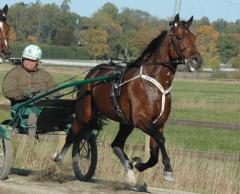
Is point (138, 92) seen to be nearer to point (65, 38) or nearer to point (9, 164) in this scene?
point (9, 164)

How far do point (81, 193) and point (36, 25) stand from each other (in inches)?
4797

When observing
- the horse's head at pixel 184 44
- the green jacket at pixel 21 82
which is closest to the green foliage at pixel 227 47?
the green jacket at pixel 21 82

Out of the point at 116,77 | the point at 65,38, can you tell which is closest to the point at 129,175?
the point at 116,77

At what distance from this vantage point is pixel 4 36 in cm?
816

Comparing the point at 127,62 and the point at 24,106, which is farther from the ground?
the point at 127,62

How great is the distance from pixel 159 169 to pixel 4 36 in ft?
9.92

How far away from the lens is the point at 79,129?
8.40 metres

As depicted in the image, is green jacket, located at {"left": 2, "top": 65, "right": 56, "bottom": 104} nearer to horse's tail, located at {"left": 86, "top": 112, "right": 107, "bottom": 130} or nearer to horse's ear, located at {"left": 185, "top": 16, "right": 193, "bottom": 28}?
horse's tail, located at {"left": 86, "top": 112, "right": 107, "bottom": 130}

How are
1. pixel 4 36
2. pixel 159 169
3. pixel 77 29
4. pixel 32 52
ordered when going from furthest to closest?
pixel 77 29, pixel 159 169, pixel 32 52, pixel 4 36

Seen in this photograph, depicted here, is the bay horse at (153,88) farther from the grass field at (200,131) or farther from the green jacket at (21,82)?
the grass field at (200,131)

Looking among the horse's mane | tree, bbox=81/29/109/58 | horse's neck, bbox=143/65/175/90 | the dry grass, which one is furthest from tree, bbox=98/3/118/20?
horse's neck, bbox=143/65/175/90

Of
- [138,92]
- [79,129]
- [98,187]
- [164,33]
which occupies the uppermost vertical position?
[164,33]

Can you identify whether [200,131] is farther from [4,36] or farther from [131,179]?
[131,179]

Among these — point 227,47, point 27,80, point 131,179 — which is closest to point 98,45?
point 227,47
